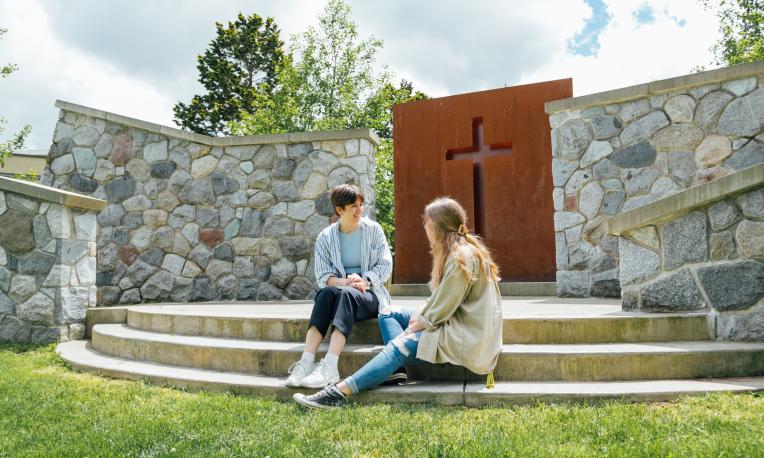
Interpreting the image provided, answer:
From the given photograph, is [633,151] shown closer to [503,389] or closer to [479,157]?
[479,157]

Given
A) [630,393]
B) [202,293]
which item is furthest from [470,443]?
[202,293]

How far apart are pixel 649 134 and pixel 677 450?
406 cm

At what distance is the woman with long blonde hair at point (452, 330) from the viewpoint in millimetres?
3230

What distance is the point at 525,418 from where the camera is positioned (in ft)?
9.25

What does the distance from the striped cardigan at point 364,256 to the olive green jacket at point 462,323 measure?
2.46ft

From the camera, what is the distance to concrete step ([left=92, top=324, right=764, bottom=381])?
335 centimetres

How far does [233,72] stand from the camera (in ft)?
78.1

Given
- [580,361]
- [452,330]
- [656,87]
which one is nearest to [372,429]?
[452,330]

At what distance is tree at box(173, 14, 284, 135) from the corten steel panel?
→ 1688 cm

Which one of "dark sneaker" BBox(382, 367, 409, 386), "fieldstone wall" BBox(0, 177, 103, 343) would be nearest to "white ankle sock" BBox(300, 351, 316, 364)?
"dark sneaker" BBox(382, 367, 409, 386)

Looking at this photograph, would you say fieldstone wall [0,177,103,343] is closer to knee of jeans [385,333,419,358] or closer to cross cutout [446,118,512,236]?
knee of jeans [385,333,419,358]

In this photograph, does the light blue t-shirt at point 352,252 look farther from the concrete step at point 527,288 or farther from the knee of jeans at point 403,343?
the concrete step at point 527,288

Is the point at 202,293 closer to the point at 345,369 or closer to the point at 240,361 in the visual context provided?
the point at 240,361

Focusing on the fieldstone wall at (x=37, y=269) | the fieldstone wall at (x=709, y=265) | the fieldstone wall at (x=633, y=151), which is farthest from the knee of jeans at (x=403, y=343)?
the fieldstone wall at (x=37, y=269)
